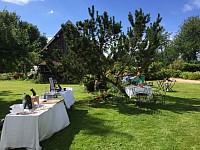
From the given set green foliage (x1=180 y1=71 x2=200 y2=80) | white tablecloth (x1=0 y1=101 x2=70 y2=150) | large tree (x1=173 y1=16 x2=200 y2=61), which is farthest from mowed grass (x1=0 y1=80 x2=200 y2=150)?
large tree (x1=173 y1=16 x2=200 y2=61)

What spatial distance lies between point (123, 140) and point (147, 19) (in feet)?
21.9

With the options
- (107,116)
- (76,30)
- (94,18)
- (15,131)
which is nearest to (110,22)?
(94,18)

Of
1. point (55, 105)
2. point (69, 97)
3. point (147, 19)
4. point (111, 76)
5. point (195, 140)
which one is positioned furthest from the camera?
point (111, 76)

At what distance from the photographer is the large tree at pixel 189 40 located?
47469 millimetres

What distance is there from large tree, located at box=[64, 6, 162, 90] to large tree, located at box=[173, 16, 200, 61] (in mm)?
40878

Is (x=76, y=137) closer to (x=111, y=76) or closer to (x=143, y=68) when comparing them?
(x=143, y=68)

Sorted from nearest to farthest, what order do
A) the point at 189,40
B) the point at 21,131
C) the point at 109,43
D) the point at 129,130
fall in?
the point at 21,131
the point at 129,130
the point at 109,43
the point at 189,40

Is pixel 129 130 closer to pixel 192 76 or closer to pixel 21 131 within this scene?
pixel 21 131

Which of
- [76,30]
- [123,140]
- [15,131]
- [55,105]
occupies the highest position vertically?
[76,30]

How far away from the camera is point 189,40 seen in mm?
48469

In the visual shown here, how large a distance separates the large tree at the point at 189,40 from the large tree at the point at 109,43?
4088cm

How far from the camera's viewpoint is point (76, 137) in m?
5.59

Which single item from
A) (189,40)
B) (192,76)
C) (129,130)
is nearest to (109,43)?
(129,130)

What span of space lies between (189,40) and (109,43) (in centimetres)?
4292
